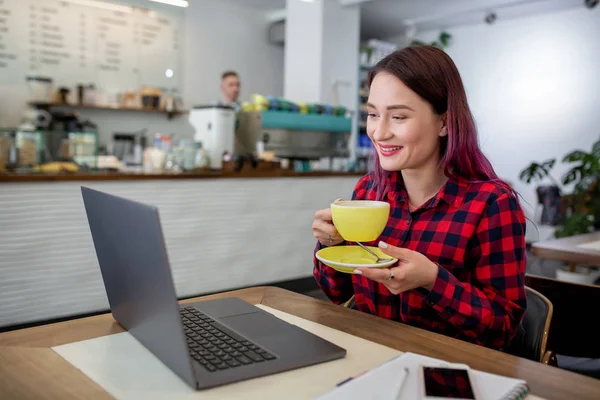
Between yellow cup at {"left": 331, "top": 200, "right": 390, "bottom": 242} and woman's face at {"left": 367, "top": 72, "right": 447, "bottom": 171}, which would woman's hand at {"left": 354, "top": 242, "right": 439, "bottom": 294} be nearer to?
yellow cup at {"left": 331, "top": 200, "right": 390, "bottom": 242}

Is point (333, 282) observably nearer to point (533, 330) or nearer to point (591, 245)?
point (533, 330)

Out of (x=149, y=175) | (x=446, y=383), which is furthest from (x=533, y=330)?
(x=149, y=175)

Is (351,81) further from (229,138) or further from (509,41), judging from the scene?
(229,138)

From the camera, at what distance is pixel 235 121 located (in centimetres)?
429

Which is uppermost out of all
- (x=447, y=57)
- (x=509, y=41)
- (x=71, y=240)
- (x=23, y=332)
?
(x=509, y=41)

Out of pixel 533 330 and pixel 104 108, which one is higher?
pixel 104 108

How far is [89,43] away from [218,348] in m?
6.02

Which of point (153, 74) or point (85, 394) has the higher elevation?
point (153, 74)

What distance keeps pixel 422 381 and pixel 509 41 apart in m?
7.56

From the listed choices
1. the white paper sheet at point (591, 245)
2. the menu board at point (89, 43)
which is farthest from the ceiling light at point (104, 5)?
the white paper sheet at point (591, 245)

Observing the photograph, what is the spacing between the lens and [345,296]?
1.50m

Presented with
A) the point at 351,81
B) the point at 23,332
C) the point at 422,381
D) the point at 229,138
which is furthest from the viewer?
the point at 351,81

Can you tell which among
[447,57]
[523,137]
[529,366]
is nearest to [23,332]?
[529,366]

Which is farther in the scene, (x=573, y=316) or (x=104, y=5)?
(x=104, y=5)
